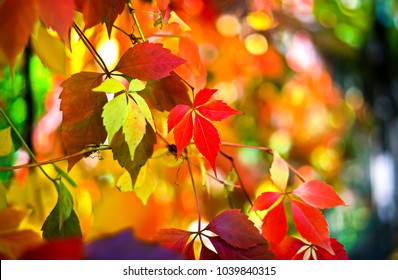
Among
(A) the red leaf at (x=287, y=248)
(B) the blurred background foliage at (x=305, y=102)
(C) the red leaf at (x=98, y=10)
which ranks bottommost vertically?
(A) the red leaf at (x=287, y=248)

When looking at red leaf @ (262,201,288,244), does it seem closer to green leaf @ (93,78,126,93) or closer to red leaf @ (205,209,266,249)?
red leaf @ (205,209,266,249)

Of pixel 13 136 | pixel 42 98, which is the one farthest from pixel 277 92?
pixel 13 136

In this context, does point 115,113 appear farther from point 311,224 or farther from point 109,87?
point 311,224

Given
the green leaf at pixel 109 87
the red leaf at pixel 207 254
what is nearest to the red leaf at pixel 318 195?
the red leaf at pixel 207 254

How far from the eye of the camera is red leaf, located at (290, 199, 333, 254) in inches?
18.8

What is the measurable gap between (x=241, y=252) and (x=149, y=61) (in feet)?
Answer: 0.61

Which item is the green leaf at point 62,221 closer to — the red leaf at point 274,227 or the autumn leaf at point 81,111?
the autumn leaf at point 81,111

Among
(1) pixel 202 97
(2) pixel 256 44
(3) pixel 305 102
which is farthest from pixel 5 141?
(3) pixel 305 102

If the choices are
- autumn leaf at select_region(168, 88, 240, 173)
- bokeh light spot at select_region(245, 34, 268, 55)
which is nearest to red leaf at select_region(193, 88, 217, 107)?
autumn leaf at select_region(168, 88, 240, 173)

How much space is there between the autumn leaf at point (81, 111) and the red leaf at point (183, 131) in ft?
0.21

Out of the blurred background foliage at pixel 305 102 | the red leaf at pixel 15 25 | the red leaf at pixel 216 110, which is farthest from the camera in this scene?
the blurred background foliage at pixel 305 102

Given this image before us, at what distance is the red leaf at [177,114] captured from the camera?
0.44 meters

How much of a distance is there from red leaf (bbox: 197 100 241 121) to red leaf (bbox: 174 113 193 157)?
14mm

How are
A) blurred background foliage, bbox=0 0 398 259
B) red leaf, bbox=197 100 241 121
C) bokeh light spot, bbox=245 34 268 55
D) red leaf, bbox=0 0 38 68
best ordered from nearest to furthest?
red leaf, bbox=0 0 38 68
red leaf, bbox=197 100 241 121
blurred background foliage, bbox=0 0 398 259
bokeh light spot, bbox=245 34 268 55
